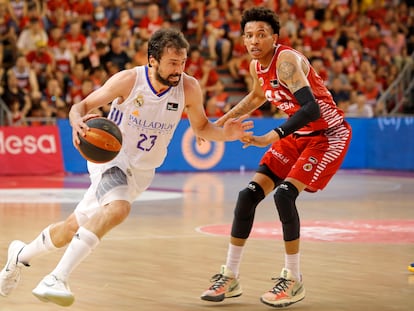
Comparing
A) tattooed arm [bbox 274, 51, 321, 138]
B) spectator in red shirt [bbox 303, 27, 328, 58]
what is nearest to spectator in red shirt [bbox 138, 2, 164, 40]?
spectator in red shirt [bbox 303, 27, 328, 58]

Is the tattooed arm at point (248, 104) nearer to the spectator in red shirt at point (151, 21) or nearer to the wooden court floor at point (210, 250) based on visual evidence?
the wooden court floor at point (210, 250)

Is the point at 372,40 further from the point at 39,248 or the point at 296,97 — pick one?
the point at 39,248

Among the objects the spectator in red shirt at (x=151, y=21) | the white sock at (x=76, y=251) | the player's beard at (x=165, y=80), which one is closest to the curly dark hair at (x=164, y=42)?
the player's beard at (x=165, y=80)

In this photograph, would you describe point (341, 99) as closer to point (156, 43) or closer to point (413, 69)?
point (413, 69)

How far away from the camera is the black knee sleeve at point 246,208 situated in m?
7.17

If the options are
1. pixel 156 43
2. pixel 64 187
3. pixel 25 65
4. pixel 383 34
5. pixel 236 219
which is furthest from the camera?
pixel 383 34

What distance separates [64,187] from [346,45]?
10.2 meters

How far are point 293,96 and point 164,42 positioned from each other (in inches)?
47.8

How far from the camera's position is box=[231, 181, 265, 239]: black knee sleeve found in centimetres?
717

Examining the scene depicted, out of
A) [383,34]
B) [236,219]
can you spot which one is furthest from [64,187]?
[383,34]

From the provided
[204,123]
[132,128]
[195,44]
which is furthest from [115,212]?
[195,44]

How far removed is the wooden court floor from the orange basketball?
1116 millimetres

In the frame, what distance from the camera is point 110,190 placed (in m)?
6.51

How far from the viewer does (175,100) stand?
270 inches
